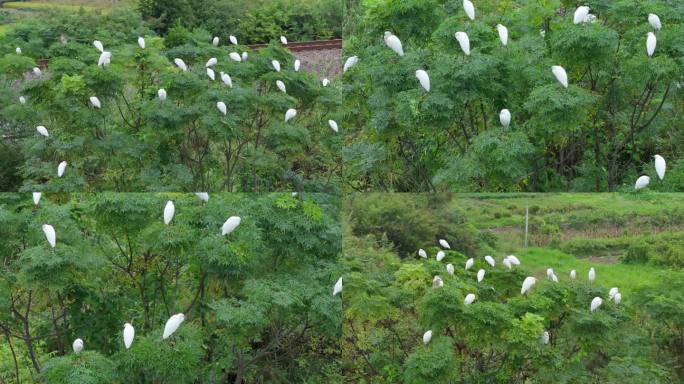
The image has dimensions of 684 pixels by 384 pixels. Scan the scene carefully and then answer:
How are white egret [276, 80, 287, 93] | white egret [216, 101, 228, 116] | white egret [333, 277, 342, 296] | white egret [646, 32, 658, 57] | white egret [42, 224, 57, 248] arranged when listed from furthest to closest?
white egret [276, 80, 287, 93], white egret [216, 101, 228, 116], white egret [333, 277, 342, 296], white egret [646, 32, 658, 57], white egret [42, 224, 57, 248]

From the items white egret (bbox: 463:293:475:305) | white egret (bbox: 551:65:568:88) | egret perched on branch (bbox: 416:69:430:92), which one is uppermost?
white egret (bbox: 551:65:568:88)

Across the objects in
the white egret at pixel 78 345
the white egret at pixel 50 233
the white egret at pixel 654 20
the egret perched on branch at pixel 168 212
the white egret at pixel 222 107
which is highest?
the white egret at pixel 654 20

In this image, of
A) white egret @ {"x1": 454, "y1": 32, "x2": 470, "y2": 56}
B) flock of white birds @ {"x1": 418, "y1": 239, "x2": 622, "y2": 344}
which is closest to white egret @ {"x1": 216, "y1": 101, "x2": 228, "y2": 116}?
flock of white birds @ {"x1": 418, "y1": 239, "x2": 622, "y2": 344}

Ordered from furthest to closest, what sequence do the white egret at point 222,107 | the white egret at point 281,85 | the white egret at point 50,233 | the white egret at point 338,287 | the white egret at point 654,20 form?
the white egret at point 281,85 < the white egret at point 222,107 < the white egret at point 338,287 < the white egret at point 654,20 < the white egret at point 50,233

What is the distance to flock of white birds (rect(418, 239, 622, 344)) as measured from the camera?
15.8ft

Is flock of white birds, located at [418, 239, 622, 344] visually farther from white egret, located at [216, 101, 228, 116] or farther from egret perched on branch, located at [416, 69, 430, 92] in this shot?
white egret, located at [216, 101, 228, 116]

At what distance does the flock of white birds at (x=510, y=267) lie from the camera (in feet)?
15.8

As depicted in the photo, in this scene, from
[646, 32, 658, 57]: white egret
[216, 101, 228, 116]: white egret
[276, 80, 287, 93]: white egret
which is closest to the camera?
[646, 32, 658, 57]: white egret

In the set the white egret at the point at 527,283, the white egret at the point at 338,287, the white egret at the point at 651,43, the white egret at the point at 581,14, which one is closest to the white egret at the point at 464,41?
the white egret at the point at 581,14

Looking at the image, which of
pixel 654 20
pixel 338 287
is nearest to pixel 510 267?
pixel 338 287

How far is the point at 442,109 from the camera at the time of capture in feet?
16.0

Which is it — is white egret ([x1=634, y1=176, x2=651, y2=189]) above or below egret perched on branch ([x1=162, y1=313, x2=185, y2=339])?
above

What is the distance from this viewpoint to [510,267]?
5.14 meters

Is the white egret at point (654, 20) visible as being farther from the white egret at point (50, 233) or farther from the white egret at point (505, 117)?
the white egret at point (50, 233)
